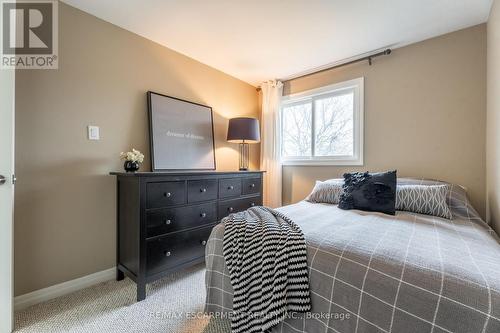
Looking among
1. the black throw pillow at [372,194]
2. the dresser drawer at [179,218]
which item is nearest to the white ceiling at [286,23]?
the black throw pillow at [372,194]

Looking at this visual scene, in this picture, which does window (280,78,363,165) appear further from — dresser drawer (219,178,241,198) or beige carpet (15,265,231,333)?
beige carpet (15,265,231,333)

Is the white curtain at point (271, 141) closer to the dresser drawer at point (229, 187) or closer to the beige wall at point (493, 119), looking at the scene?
the dresser drawer at point (229, 187)

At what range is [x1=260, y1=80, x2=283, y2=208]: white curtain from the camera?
323 cm

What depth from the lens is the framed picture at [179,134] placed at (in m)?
2.23

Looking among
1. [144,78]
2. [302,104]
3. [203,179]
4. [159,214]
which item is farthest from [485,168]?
[144,78]

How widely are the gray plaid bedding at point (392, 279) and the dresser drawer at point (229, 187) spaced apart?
934 millimetres

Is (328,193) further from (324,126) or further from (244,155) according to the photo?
(244,155)

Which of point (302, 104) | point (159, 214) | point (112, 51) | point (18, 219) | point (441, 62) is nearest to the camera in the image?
point (18, 219)

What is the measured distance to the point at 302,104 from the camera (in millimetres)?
3193

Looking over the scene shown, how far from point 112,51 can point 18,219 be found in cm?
157

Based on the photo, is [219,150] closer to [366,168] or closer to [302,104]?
[302,104]

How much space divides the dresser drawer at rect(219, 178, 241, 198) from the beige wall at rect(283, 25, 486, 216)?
1424 mm

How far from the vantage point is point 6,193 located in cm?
127

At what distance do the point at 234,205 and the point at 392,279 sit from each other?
1738 mm
